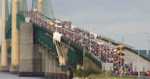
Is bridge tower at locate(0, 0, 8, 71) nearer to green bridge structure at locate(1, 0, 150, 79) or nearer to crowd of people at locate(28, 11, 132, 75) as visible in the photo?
green bridge structure at locate(1, 0, 150, 79)

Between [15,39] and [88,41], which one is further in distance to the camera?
[15,39]

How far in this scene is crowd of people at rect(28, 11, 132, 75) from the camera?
81250 mm

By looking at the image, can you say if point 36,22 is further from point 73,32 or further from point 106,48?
point 106,48

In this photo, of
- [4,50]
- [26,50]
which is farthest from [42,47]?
[4,50]

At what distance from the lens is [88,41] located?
9694 centimetres

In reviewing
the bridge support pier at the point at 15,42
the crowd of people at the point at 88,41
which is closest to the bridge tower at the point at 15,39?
the bridge support pier at the point at 15,42

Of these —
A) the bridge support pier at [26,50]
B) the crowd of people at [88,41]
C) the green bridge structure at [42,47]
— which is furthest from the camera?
the bridge support pier at [26,50]

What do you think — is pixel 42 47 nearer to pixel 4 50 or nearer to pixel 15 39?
pixel 15 39

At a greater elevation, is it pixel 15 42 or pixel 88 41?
pixel 88 41

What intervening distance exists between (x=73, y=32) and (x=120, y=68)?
82.6 feet

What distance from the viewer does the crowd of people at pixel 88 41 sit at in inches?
3199

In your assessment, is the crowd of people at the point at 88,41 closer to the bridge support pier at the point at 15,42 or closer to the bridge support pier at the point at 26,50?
the bridge support pier at the point at 26,50

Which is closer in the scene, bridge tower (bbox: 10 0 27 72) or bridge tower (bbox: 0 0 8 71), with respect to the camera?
bridge tower (bbox: 10 0 27 72)

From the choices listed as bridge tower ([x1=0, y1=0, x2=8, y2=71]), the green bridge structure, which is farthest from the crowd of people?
bridge tower ([x1=0, y1=0, x2=8, y2=71])
